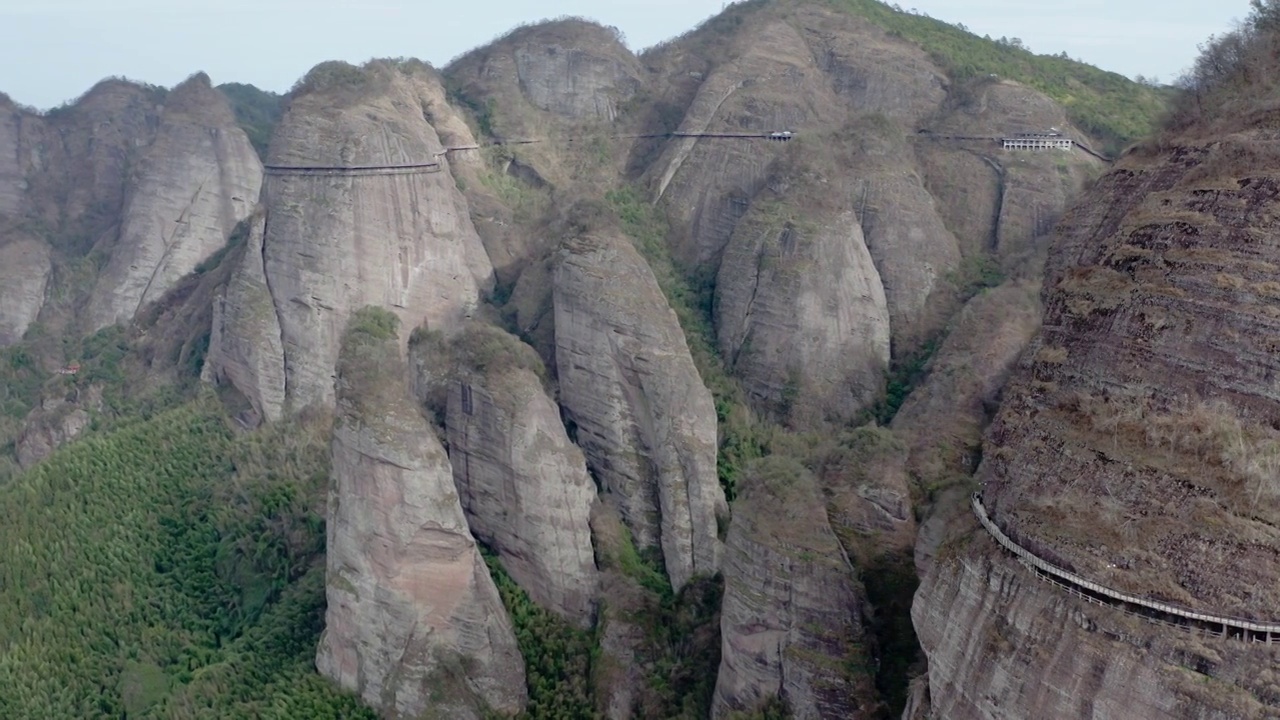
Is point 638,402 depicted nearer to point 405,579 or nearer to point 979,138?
point 405,579

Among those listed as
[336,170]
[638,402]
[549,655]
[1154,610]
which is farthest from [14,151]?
[1154,610]

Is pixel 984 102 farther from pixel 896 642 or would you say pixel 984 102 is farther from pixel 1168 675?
pixel 1168 675

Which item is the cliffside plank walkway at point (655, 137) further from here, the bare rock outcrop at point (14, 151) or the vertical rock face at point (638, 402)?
the bare rock outcrop at point (14, 151)

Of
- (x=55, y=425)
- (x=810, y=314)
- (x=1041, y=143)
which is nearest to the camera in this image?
(x=810, y=314)

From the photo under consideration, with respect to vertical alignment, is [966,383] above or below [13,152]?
Result: below

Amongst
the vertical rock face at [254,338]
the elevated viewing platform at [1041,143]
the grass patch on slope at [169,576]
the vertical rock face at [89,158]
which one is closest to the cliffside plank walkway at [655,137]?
the elevated viewing platform at [1041,143]

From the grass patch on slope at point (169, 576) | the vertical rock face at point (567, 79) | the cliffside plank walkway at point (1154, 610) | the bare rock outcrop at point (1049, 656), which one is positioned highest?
the vertical rock face at point (567, 79)

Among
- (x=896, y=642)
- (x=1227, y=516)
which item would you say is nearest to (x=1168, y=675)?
(x=1227, y=516)
